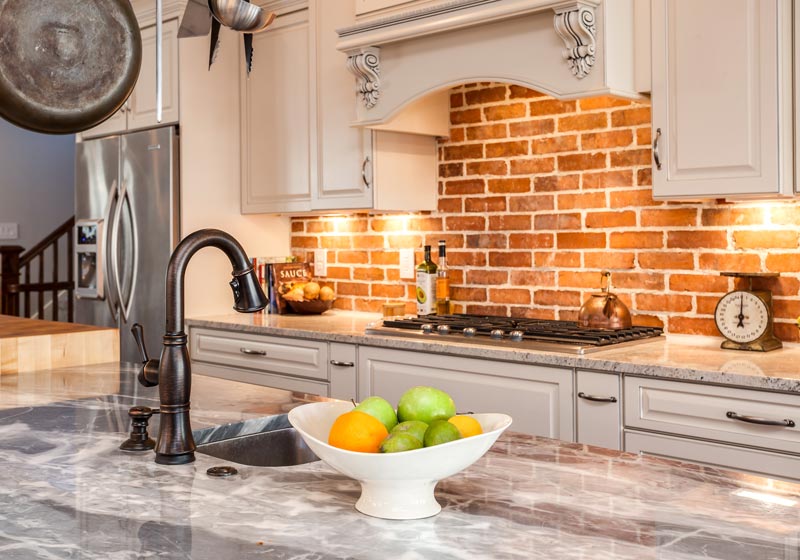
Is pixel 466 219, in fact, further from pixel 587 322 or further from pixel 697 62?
pixel 697 62

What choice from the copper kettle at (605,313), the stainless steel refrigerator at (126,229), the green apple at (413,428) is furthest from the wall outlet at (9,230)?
the green apple at (413,428)

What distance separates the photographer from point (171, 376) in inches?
60.3

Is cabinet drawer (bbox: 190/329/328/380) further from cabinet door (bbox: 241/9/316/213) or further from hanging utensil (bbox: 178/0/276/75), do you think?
hanging utensil (bbox: 178/0/276/75)

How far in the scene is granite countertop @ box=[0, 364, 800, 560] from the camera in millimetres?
1110

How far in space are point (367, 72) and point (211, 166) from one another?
1.21 m

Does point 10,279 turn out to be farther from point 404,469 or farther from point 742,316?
point 404,469

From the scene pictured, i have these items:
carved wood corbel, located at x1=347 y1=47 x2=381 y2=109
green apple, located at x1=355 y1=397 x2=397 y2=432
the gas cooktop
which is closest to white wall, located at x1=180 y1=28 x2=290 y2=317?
carved wood corbel, located at x1=347 y1=47 x2=381 y2=109

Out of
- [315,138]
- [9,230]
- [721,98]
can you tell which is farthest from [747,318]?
[9,230]

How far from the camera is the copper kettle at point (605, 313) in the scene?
3094 mm

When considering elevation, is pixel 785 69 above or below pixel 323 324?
above

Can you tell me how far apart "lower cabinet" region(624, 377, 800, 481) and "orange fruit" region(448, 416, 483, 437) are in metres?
1.38

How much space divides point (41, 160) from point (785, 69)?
676cm

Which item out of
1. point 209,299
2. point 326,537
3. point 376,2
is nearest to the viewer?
point 326,537

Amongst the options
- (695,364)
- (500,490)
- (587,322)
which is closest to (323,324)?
(587,322)
